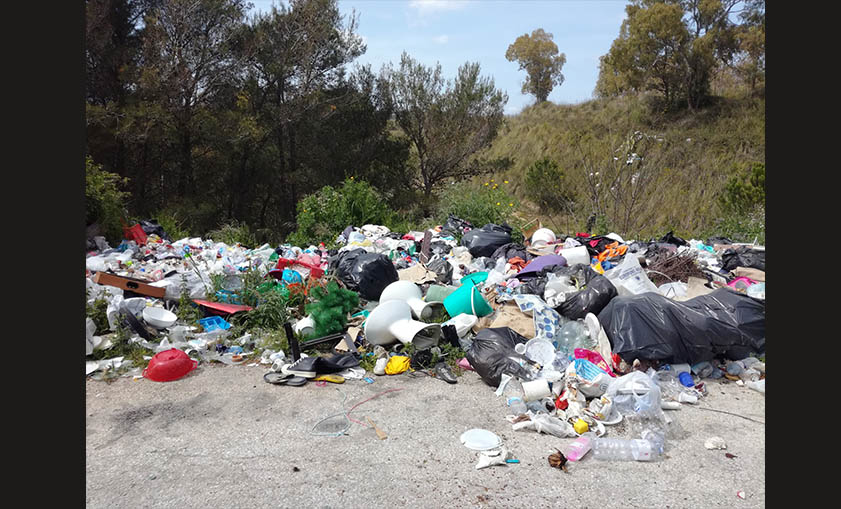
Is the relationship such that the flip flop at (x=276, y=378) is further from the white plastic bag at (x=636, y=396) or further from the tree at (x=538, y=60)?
the tree at (x=538, y=60)

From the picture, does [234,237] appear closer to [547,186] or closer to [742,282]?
[742,282]

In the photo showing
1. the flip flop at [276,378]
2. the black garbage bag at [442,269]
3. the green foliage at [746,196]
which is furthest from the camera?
the green foliage at [746,196]

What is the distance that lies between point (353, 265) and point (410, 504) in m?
3.29

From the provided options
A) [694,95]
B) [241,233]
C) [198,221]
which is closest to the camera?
[241,233]

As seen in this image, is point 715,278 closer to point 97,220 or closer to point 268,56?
point 97,220

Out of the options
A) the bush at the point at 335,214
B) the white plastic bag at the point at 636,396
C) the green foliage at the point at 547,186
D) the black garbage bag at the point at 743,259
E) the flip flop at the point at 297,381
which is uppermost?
the green foliage at the point at 547,186

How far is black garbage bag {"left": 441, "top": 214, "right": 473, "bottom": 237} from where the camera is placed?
764 centimetres

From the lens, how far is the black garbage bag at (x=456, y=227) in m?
7.64

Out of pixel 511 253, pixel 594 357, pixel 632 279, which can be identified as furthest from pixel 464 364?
pixel 511 253

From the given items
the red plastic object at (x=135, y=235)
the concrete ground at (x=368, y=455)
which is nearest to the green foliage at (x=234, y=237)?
the red plastic object at (x=135, y=235)

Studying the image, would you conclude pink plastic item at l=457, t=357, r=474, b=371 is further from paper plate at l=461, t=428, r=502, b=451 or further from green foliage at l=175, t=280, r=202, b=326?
green foliage at l=175, t=280, r=202, b=326

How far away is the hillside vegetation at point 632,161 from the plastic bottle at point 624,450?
624 cm

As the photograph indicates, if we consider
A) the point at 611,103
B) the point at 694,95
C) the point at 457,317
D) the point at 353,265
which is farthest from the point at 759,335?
the point at 611,103

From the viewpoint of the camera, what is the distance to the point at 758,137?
49.9ft
